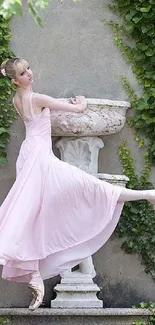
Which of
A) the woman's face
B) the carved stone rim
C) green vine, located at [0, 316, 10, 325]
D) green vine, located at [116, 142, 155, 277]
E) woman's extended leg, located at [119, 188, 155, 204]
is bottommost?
green vine, located at [0, 316, 10, 325]

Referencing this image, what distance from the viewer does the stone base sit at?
201 inches

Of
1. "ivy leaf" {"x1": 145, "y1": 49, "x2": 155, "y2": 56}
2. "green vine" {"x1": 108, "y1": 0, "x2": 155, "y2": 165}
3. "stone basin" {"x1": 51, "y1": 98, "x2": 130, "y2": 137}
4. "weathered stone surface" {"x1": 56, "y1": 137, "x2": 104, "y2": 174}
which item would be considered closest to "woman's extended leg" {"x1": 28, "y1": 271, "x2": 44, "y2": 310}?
"weathered stone surface" {"x1": 56, "y1": 137, "x2": 104, "y2": 174}

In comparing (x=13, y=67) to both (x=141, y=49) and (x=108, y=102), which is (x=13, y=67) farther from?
(x=141, y=49)

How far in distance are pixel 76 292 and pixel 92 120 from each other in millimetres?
1080

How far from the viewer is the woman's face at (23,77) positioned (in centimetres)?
497

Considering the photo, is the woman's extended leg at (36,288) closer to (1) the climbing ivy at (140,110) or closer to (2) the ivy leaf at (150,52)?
(1) the climbing ivy at (140,110)

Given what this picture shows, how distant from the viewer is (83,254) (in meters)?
4.83

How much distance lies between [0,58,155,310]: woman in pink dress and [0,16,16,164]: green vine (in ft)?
2.21

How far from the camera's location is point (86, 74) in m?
5.67

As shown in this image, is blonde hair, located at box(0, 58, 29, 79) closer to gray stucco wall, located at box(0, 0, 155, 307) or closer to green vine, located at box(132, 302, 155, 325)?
gray stucco wall, located at box(0, 0, 155, 307)

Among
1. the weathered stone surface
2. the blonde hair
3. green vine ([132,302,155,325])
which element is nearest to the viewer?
the blonde hair

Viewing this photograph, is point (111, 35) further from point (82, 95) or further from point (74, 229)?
point (74, 229)

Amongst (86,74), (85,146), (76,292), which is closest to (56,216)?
(76,292)

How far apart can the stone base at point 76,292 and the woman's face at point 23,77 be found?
48.9 inches
